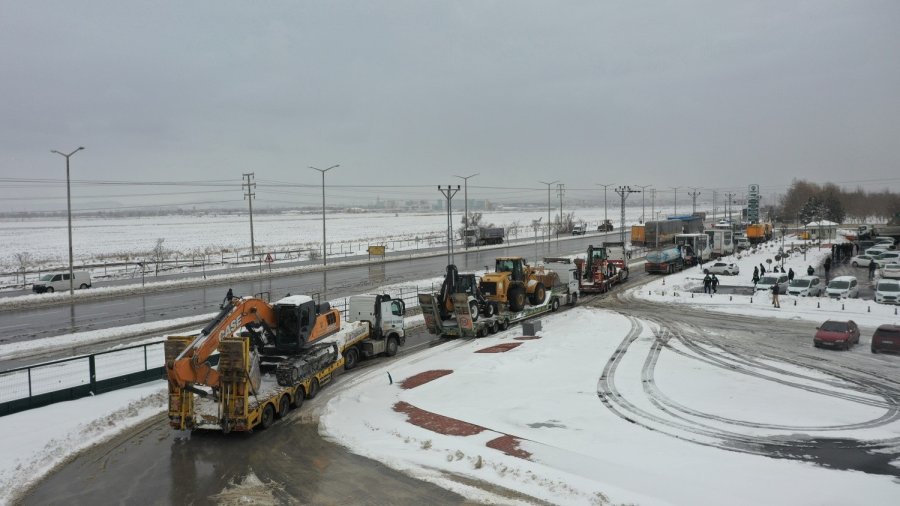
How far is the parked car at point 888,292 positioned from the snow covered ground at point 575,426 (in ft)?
49.5

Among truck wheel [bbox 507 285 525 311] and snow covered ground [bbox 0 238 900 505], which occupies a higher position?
truck wheel [bbox 507 285 525 311]

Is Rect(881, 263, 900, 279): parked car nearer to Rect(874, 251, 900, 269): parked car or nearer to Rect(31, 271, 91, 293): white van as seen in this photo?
Rect(874, 251, 900, 269): parked car

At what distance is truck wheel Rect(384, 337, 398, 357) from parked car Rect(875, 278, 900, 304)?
26693 millimetres

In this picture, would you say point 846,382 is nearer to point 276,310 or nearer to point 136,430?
point 276,310

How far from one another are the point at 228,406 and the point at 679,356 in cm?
1674

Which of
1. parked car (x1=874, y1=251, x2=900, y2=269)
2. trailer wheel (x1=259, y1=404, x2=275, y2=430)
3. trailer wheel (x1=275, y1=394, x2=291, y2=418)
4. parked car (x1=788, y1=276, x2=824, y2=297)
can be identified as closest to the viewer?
trailer wheel (x1=259, y1=404, x2=275, y2=430)

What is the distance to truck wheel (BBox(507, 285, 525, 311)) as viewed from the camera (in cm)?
3189

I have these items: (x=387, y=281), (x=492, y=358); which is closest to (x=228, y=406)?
(x=492, y=358)

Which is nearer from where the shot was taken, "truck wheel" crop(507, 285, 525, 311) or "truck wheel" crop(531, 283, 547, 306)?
"truck wheel" crop(507, 285, 525, 311)

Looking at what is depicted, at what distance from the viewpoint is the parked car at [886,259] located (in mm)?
46469

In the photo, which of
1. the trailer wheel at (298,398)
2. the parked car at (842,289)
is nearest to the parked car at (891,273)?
the parked car at (842,289)

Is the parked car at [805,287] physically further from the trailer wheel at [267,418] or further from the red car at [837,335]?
the trailer wheel at [267,418]

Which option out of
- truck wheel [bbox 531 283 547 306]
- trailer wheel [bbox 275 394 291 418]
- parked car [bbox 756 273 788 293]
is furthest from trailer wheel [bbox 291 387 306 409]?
parked car [bbox 756 273 788 293]

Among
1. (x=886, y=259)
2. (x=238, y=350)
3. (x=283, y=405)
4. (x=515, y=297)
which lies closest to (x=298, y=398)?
(x=283, y=405)
